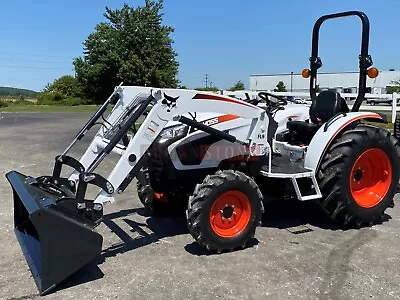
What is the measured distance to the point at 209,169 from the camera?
4.95 metres

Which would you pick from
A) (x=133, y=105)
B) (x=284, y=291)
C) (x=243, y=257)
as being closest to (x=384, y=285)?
(x=284, y=291)

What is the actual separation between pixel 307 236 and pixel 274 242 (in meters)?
0.45

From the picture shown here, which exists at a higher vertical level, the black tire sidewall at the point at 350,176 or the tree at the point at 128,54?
the tree at the point at 128,54

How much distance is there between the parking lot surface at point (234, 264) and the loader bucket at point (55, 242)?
0.49 ft

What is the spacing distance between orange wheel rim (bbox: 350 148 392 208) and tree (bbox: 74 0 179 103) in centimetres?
3307

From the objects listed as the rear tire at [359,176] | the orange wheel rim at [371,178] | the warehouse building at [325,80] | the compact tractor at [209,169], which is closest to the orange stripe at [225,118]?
the compact tractor at [209,169]

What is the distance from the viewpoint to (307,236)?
5.11 meters

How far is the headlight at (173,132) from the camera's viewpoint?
4.84 m

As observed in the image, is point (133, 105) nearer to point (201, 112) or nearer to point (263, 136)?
point (201, 112)

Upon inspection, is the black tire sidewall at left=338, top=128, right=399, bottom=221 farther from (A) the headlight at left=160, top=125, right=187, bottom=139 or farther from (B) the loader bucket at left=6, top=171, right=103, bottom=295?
(B) the loader bucket at left=6, top=171, right=103, bottom=295

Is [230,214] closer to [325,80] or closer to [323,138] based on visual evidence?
[323,138]

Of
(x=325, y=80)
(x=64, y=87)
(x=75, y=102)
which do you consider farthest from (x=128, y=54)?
(x=325, y=80)

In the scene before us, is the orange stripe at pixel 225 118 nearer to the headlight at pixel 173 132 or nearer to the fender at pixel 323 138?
the headlight at pixel 173 132

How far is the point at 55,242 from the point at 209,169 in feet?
6.09
